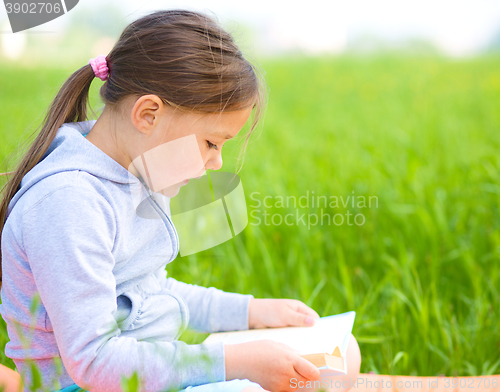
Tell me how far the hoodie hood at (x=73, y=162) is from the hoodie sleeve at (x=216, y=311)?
1.09 feet

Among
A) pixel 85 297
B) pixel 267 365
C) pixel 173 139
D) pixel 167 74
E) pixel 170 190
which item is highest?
pixel 167 74

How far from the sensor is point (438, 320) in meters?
1.33

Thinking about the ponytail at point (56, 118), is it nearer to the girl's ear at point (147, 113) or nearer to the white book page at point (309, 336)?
the girl's ear at point (147, 113)

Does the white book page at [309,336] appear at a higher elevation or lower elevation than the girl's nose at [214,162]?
lower

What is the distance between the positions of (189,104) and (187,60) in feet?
0.28

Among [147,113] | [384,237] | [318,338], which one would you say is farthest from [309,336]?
[384,237]

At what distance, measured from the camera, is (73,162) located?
0.80 meters

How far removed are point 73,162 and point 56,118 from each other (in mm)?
Answer: 182

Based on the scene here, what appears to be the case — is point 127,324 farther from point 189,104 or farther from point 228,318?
point 189,104

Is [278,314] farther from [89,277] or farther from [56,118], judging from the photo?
[56,118]

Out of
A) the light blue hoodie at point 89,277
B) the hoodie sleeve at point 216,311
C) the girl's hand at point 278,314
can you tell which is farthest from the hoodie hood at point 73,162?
the girl's hand at point 278,314

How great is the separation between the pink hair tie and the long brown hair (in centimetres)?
1

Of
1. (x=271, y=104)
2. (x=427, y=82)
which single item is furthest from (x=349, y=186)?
(x=427, y=82)

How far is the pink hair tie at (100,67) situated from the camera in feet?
2.99
